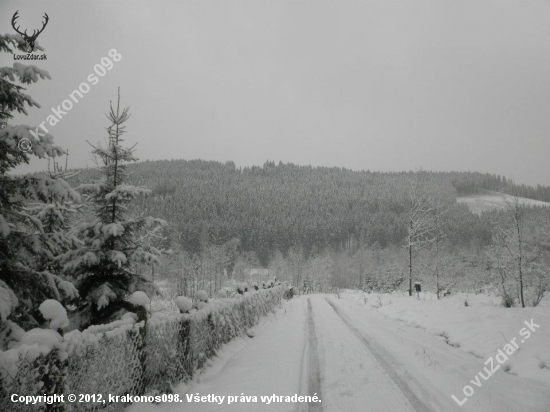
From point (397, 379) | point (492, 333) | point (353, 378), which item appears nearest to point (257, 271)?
point (492, 333)

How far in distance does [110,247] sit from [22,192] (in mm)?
3476

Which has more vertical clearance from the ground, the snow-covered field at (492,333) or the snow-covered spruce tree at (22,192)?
the snow-covered spruce tree at (22,192)

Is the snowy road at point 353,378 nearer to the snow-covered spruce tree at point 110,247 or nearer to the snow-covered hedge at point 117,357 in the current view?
the snow-covered hedge at point 117,357

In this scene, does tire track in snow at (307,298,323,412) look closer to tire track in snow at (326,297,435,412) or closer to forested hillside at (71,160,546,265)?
tire track in snow at (326,297,435,412)

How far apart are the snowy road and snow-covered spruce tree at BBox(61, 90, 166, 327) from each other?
10.3 feet

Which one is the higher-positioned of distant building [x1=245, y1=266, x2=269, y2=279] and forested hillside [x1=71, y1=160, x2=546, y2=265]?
forested hillside [x1=71, y1=160, x2=546, y2=265]

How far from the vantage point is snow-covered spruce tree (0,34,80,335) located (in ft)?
16.0

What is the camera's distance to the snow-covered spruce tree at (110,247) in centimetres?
764

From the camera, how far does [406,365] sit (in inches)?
252

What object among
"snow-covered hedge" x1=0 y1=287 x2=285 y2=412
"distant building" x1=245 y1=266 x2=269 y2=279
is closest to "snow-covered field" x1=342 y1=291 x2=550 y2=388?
"snow-covered hedge" x1=0 y1=287 x2=285 y2=412

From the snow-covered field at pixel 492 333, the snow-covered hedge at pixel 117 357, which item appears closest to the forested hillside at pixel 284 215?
the snow-covered field at pixel 492 333

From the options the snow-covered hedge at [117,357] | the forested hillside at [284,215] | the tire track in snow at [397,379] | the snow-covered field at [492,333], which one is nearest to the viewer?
the snow-covered hedge at [117,357]

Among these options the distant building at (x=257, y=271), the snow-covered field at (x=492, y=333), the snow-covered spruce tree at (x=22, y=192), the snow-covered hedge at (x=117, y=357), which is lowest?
the distant building at (x=257, y=271)

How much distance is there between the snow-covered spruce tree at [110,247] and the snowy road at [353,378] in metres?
3.12
